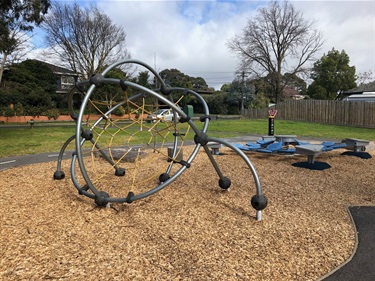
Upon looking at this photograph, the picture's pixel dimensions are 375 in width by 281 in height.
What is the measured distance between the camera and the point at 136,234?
3266 mm

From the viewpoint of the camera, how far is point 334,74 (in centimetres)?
3944

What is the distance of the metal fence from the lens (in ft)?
69.2

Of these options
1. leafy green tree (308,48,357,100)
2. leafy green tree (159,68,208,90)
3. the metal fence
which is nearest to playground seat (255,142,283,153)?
the metal fence

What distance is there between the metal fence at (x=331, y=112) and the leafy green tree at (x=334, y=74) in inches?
505

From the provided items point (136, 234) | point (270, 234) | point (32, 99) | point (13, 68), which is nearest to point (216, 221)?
point (270, 234)

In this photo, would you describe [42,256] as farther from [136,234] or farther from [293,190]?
[293,190]

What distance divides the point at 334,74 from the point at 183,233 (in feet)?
138

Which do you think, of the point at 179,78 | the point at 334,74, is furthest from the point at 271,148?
the point at 179,78

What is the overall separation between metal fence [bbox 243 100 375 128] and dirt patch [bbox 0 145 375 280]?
60.7ft

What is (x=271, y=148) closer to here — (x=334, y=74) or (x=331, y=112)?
(x=331, y=112)

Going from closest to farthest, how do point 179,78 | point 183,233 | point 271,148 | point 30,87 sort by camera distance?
point 183,233
point 271,148
point 30,87
point 179,78

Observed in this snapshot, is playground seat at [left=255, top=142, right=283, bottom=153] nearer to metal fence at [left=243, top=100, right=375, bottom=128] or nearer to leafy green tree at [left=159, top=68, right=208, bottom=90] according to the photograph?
metal fence at [left=243, top=100, right=375, bottom=128]

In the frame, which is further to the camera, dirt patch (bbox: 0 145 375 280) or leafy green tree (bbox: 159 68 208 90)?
leafy green tree (bbox: 159 68 208 90)

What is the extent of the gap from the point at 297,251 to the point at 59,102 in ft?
121
